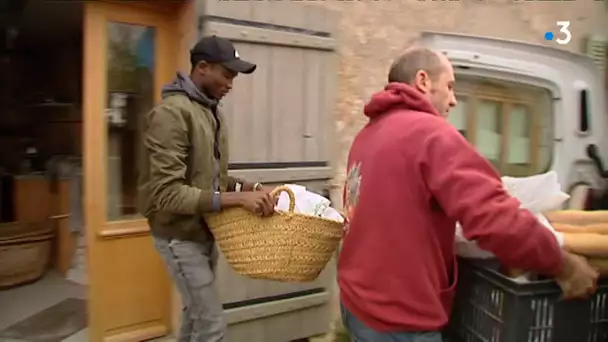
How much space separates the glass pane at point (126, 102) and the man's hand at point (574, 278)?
280 cm

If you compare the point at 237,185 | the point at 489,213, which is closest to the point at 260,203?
the point at 237,185

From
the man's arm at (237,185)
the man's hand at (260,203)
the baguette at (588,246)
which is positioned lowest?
the baguette at (588,246)

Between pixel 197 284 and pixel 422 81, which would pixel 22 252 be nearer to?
pixel 197 284

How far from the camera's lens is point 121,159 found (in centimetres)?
387

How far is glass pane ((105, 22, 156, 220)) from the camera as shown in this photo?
12.3 feet

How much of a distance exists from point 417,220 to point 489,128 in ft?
10.9

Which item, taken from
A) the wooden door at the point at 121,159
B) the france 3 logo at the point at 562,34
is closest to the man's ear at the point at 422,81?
the wooden door at the point at 121,159

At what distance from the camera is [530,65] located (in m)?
4.77

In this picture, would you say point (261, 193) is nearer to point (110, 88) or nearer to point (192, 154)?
point (192, 154)

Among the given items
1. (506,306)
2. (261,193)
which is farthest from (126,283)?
(506,306)

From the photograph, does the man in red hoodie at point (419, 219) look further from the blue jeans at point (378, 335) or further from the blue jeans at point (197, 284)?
the blue jeans at point (197, 284)

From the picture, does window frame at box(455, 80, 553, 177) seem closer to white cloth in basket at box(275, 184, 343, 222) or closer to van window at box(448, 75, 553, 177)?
van window at box(448, 75, 553, 177)

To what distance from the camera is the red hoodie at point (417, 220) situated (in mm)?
1616

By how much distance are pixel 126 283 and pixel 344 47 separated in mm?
1979
